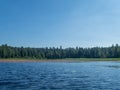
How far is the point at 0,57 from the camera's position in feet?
644

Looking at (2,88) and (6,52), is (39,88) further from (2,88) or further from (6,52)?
(6,52)

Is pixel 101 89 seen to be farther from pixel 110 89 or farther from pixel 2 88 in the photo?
pixel 2 88

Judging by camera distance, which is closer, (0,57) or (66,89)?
(66,89)

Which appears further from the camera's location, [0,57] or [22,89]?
[0,57]

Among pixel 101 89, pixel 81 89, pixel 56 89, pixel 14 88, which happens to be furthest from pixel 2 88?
pixel 101 89

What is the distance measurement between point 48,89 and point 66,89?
7.99ft

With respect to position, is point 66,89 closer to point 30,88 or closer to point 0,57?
point 30,88

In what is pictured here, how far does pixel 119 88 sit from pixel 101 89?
2809 mm

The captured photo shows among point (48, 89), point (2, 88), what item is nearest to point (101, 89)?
point (48, 89)

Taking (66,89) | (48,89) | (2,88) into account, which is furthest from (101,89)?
(2,88)

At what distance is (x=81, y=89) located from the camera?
3728 cm

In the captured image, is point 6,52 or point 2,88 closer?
point 2,88

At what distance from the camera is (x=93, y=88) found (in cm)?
3838

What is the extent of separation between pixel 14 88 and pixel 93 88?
11.1 m
